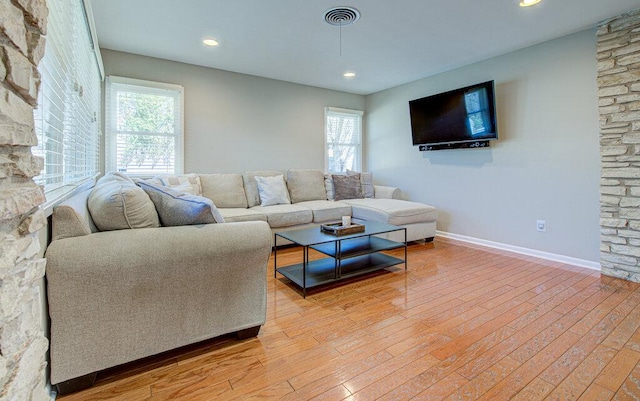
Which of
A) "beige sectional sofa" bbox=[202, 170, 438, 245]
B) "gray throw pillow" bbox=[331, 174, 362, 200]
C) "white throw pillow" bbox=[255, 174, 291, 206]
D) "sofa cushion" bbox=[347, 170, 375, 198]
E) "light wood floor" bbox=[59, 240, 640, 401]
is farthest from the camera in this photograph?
"sofa cushion" bbox=[347, 170, 375, 198]

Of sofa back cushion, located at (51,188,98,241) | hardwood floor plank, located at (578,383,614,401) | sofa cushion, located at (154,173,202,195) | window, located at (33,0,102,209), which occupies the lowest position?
hardwood floor plank, located at (578,383,614,401)

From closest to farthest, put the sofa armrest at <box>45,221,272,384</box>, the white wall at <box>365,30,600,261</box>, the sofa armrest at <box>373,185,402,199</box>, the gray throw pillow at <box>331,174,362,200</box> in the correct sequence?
1. the sofa armrest at <box>45,221,272,384</box>
2. the white wall at <box>365,30,600,261</box>
3. the gray throw pillow at <box>331,174,362,200</box>
4. the sofa armrest at <box>373,185,402,199</box>

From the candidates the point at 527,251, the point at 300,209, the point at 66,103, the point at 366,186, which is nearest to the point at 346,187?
the point at 366,186

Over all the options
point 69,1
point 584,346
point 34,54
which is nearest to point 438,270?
point 584,346

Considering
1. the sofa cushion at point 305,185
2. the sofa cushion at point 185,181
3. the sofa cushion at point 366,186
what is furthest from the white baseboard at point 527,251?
the sofa cushion at point 185,181

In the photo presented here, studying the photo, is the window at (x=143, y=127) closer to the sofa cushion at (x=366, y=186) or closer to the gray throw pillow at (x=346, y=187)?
the gray throw pillow at (x=346, y=187)

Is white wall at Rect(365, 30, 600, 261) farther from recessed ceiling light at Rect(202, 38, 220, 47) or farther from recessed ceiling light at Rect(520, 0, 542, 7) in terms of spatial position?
recessed ceiling light at Rect(202, 38, 220, 47)

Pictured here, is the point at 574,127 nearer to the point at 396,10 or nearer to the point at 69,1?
the point at 396,10

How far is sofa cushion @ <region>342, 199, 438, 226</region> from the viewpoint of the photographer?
3.93 m

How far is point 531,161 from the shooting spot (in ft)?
11.8

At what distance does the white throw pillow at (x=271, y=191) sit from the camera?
4.25m

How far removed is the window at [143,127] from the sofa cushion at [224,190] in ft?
1.43

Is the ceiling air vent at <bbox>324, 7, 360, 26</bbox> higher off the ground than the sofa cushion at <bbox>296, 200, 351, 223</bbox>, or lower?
higher

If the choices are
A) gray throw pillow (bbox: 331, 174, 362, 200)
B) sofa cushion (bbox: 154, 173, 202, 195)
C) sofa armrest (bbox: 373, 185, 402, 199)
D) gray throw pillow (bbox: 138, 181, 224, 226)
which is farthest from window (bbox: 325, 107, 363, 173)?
gray throw pillow (bbox: 138, 181, 224, 226)
